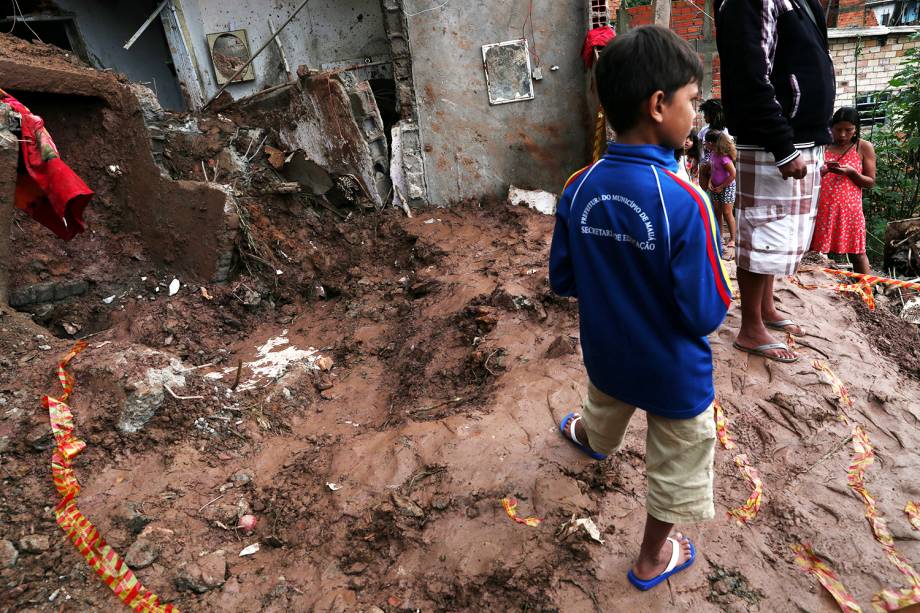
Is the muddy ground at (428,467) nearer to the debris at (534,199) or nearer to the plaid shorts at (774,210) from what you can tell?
the plaid shorts at (774,210)

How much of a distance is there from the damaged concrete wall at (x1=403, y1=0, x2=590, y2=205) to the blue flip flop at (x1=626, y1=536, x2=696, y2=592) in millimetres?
5286

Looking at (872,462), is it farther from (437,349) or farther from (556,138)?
(556,138)

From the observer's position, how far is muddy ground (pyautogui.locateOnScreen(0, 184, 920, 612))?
202 centimetres

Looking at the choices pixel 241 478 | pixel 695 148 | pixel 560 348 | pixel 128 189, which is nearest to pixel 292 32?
Answer: pixel 128 189

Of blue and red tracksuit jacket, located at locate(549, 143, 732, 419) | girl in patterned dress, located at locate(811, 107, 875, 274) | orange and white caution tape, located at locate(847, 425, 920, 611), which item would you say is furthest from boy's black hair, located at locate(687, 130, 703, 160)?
blue and red tracksuit jacket, located at locate(549, 143, 732, 419)

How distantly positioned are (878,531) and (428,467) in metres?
1.83

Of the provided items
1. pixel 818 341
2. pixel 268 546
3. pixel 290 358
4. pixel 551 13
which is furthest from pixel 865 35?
pixel 268 546

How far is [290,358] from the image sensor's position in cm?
407

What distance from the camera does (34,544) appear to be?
2211 millimetres

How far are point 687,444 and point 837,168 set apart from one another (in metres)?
3.68

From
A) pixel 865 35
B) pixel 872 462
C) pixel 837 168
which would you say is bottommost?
pixel 872 462

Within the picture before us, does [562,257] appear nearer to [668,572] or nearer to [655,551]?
[655,551]

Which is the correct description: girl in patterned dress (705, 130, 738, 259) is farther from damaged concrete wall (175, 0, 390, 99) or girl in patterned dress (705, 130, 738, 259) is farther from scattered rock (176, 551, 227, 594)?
scattered rock (176, 551, 227, 594)

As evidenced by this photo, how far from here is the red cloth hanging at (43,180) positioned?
3588mm
